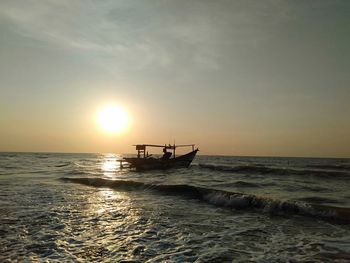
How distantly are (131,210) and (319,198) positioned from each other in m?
12.6

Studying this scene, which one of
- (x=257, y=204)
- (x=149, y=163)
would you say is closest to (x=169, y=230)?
(x=257, y=204)

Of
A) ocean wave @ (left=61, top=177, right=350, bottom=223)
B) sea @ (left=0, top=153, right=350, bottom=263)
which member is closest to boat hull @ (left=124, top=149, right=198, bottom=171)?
ocean wave @ (left=61, top=177, right=350, bottom=223)

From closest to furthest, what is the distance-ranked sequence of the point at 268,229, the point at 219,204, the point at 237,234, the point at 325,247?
the point at 325,247
the point at 237,234
the point at 268,229
the point at 219,204

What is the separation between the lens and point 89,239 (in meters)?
9.77

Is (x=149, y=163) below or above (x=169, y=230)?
above

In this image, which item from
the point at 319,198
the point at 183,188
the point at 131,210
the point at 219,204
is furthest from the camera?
the point at 183,188

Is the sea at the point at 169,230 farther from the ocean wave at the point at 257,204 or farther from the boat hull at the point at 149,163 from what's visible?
the boat hull at the point at 149,163

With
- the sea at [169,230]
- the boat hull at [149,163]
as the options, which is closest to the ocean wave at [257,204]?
the sea at [169,230]

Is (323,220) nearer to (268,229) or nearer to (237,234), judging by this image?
(268,229)

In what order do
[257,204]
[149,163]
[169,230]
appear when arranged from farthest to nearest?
1. [149,163]
2. [257,204]
3. [169,230]

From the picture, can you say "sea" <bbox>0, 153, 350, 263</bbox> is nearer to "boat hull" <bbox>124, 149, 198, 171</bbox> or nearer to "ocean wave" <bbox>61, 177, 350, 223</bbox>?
"ocean wave" <bbox>61, 177, 350, 223</bbox>

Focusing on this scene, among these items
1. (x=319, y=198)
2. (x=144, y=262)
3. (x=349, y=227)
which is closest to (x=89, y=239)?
(x=144, y=262)

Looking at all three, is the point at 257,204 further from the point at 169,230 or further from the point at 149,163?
the point at 149,163

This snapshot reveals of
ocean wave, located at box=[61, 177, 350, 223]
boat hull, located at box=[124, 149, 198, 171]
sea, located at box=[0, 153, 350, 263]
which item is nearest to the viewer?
sea, located at box=[0, 153, 350, 263]
